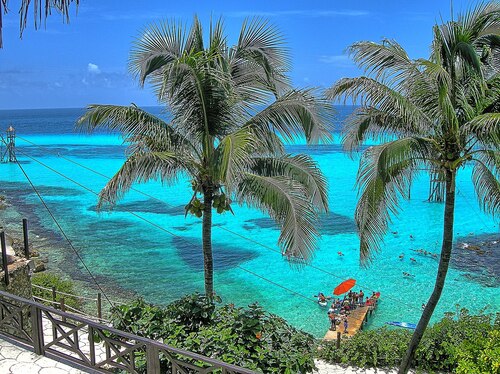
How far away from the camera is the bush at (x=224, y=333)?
6074mm

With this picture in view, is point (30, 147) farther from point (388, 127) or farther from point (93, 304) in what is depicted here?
point (388, 127)

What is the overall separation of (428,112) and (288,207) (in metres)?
3.02

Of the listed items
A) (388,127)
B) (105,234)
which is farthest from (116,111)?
(105,234)

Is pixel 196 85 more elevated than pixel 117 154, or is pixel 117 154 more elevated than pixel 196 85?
pixel 196 85

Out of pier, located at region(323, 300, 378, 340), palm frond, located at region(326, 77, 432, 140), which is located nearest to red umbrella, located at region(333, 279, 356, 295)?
pier, located at region(323, 300, 378, 340)

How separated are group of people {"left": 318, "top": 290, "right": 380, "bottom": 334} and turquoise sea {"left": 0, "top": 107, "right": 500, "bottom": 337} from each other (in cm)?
48

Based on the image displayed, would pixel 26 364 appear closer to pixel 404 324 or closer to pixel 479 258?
pixel 404 324

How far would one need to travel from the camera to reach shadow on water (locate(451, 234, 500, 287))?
21.1 m

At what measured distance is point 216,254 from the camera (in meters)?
25.0

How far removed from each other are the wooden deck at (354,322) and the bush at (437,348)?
11.7 ft

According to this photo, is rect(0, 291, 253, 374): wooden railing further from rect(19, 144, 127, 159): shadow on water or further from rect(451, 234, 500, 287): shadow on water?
rect(19, 144, 127, 159): shadow on water

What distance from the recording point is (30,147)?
88500 mm

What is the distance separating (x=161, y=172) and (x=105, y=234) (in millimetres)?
21782

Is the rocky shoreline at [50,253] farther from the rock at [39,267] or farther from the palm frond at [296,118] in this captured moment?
the palm frond at [296,118]
